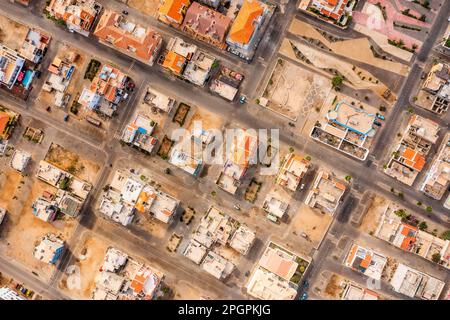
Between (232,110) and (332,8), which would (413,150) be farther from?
(232,110)

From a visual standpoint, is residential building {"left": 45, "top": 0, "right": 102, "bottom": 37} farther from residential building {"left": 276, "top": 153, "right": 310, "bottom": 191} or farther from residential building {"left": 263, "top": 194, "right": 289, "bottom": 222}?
residential building {"left": 263, "top": 194, "right": 289, "bottom": 222}

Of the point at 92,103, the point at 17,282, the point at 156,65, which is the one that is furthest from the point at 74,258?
the point at 156,65

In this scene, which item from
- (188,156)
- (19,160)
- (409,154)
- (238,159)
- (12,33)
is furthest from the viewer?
(12,33)

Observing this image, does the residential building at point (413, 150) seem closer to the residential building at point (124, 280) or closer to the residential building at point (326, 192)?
the residential building at point (326, 192)

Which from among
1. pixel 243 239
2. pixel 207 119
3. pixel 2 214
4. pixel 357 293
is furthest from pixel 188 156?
pixel 357 293

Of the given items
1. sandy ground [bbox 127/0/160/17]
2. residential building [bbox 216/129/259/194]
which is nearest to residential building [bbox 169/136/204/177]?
residential building [bbox 216/129/259/194]

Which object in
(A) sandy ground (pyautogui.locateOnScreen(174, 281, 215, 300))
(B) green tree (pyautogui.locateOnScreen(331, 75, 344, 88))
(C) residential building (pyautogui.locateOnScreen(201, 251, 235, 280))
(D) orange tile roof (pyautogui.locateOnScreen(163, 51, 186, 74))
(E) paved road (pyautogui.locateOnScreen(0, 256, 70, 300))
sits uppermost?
(B) green tree (pyautogui.locateOnScreen(331, 75, 344, 88))
